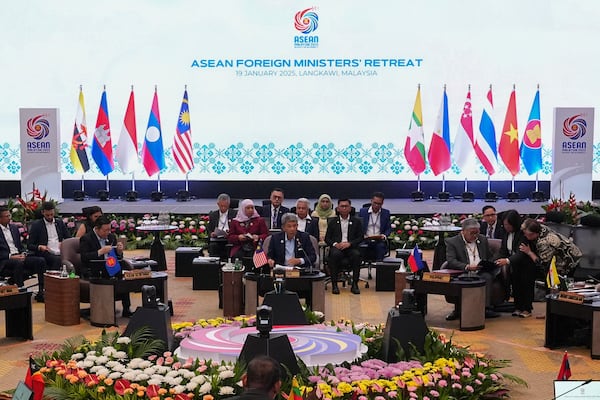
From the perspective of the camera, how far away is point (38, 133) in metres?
17.1

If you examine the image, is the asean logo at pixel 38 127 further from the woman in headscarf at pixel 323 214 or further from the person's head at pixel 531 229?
the person's head at pixel 531 229

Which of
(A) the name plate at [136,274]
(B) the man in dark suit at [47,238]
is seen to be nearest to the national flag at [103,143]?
(B) the man in dark suit at [47,238]

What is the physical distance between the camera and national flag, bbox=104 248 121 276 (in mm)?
9438

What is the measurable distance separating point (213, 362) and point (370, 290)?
5.27 meters

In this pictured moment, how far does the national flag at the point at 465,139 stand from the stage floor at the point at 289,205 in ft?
2.80

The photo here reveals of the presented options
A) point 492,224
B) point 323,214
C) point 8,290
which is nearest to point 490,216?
point 492,224

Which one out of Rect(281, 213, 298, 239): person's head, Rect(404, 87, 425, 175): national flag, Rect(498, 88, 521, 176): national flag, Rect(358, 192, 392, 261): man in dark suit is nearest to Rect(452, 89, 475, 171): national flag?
Rect(498, 88, 521, 176): national flag

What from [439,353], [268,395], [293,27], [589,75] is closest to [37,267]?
[439,353]

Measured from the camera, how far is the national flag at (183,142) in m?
18.3

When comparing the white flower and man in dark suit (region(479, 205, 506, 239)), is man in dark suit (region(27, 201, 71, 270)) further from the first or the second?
the white flower

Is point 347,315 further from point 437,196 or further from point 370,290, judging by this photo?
point 437,196

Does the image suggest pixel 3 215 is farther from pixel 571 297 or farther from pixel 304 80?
pixel 304 80

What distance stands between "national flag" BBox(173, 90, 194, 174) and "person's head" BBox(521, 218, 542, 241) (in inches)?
379

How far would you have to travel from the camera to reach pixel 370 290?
11.9 meters
